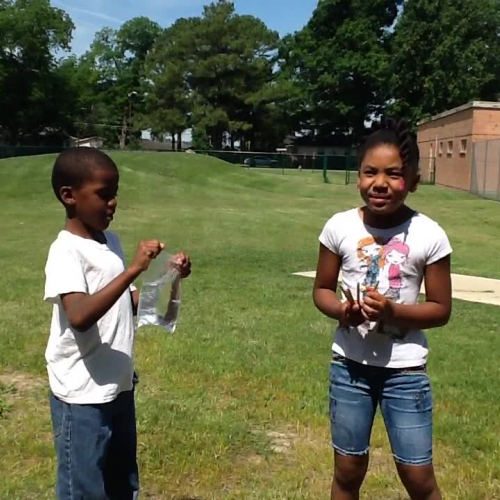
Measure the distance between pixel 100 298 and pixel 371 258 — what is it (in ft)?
3.12

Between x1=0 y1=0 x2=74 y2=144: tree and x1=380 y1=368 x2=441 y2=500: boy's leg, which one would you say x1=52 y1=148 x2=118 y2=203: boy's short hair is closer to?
x1=380 y1=368 x2=441 y2=500: boy's leg

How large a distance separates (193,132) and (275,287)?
216 ft

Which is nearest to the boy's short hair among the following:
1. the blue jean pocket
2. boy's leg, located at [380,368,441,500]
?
the blue jean pocket

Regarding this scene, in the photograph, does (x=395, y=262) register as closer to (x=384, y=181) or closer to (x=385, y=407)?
(x=384, y=181)

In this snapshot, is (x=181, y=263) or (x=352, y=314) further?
(x=181, y=263)

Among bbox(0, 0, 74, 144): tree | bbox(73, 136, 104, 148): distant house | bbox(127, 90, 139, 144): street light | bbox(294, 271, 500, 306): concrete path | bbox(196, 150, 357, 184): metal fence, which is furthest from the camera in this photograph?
bbox(127, 90, 139, 144): street light

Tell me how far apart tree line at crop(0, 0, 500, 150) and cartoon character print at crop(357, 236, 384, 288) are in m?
58.9

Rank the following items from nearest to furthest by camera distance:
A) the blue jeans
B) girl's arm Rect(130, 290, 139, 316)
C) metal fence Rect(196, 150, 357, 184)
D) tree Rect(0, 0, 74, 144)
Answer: the blue jeans < girl's arm Rect(130, 290, 139, 316) < metal fence Rect(196, 150, 357, 184) < tree Rect(0, 0, 74, 144)

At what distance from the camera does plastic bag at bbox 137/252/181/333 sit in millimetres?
2709

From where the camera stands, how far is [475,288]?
8805mm

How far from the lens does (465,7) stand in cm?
6081

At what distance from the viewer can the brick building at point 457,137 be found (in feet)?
111

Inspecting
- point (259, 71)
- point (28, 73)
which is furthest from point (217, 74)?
point (28, 73)

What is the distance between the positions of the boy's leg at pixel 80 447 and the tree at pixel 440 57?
59153 mm
